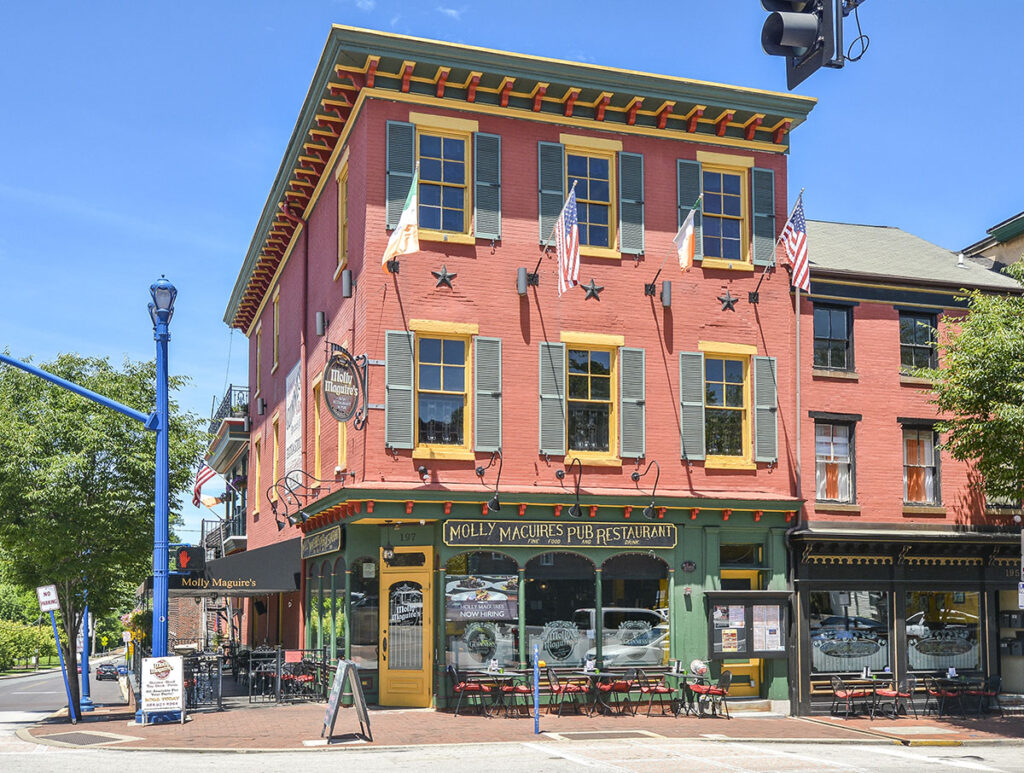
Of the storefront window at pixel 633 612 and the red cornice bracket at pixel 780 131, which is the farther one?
the red cornice bracket at pixel 780 131

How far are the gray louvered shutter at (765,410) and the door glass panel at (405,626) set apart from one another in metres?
7.25

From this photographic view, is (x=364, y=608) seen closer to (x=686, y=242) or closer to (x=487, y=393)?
(x=487, y=393)

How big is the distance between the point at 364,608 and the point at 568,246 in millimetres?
7915

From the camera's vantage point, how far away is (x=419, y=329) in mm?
20859

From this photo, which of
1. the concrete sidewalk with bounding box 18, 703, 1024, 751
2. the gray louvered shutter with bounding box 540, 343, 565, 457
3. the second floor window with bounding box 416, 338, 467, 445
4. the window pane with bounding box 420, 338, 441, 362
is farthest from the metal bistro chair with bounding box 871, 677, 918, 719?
the window pane with bounding box 420, 338, 441, 362

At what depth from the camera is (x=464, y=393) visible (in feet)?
69.6

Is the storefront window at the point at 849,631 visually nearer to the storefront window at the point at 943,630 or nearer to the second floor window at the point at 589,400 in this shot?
the storefront window at the point at 943,630

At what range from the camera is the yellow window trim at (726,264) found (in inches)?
901

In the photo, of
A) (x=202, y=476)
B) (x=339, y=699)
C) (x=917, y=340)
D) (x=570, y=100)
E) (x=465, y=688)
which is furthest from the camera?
(x=202, y=476)

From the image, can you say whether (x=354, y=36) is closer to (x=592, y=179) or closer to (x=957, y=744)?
(x=592, y=179)

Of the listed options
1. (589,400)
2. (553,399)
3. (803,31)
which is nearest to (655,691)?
(589,400)

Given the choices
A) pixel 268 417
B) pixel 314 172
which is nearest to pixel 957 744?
pixel 314 172

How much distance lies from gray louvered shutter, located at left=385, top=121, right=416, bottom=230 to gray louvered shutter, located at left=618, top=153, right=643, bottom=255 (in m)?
4.19

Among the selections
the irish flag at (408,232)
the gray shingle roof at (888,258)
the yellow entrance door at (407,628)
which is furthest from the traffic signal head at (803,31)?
the gray shingle roof at (888,258)
